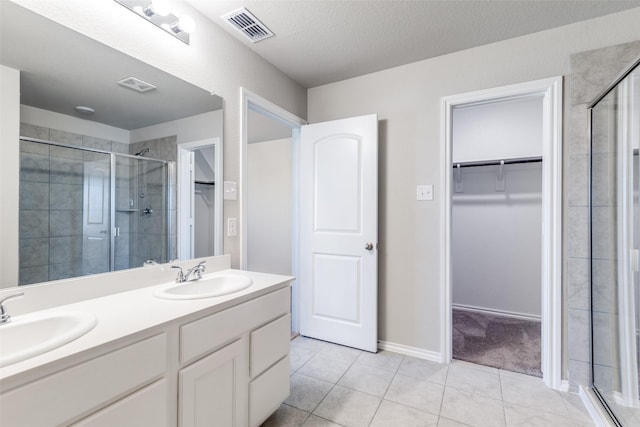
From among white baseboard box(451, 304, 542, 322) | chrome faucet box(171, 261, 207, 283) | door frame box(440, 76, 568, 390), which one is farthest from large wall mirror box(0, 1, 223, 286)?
white baseboard box(451, 304, 542, 322)

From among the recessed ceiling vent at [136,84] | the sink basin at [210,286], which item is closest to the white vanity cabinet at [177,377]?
the sink basin at [210,286]

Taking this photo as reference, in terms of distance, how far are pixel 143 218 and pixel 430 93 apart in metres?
2.18

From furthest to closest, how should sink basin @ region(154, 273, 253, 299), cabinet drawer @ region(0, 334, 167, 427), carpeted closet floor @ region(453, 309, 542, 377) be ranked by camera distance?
carpeted closet floor @ region(453, 309, 542, 377) < sink basin @ region(154, 273, 253, 299) < cabinet drawer @ region(0, 334, 167, 427)

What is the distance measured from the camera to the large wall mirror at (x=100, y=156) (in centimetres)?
115

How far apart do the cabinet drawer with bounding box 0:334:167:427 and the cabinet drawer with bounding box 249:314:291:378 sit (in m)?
0.47

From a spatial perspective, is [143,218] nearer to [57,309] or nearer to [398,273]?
[57,309]

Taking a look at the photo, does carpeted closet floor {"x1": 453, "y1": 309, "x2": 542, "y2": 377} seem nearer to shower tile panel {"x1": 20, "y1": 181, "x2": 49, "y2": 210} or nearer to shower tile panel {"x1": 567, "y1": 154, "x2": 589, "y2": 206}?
shower tile panel {"x1": 567, "y1": 154, "x2": 589, "y2": 206}

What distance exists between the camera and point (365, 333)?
2.47 meters

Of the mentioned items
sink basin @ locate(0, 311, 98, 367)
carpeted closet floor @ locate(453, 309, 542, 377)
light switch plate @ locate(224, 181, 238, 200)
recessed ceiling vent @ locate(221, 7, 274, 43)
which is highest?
recessed ceiling vent @ locate(221, 7, 274, 43)

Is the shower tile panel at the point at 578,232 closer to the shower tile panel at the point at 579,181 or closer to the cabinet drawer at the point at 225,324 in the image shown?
the shower tile panel at the point at 579,181

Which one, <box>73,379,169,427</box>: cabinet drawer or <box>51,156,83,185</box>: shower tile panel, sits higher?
<box>51,156,83,185</box>: shower tile panel

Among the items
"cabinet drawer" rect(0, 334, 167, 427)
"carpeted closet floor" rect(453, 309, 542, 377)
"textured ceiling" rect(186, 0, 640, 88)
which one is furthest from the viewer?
"carpeted closet floor" rect(453, 309, 542, 377)

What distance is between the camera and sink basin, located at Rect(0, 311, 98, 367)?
909 mm

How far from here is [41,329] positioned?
3.31ft
